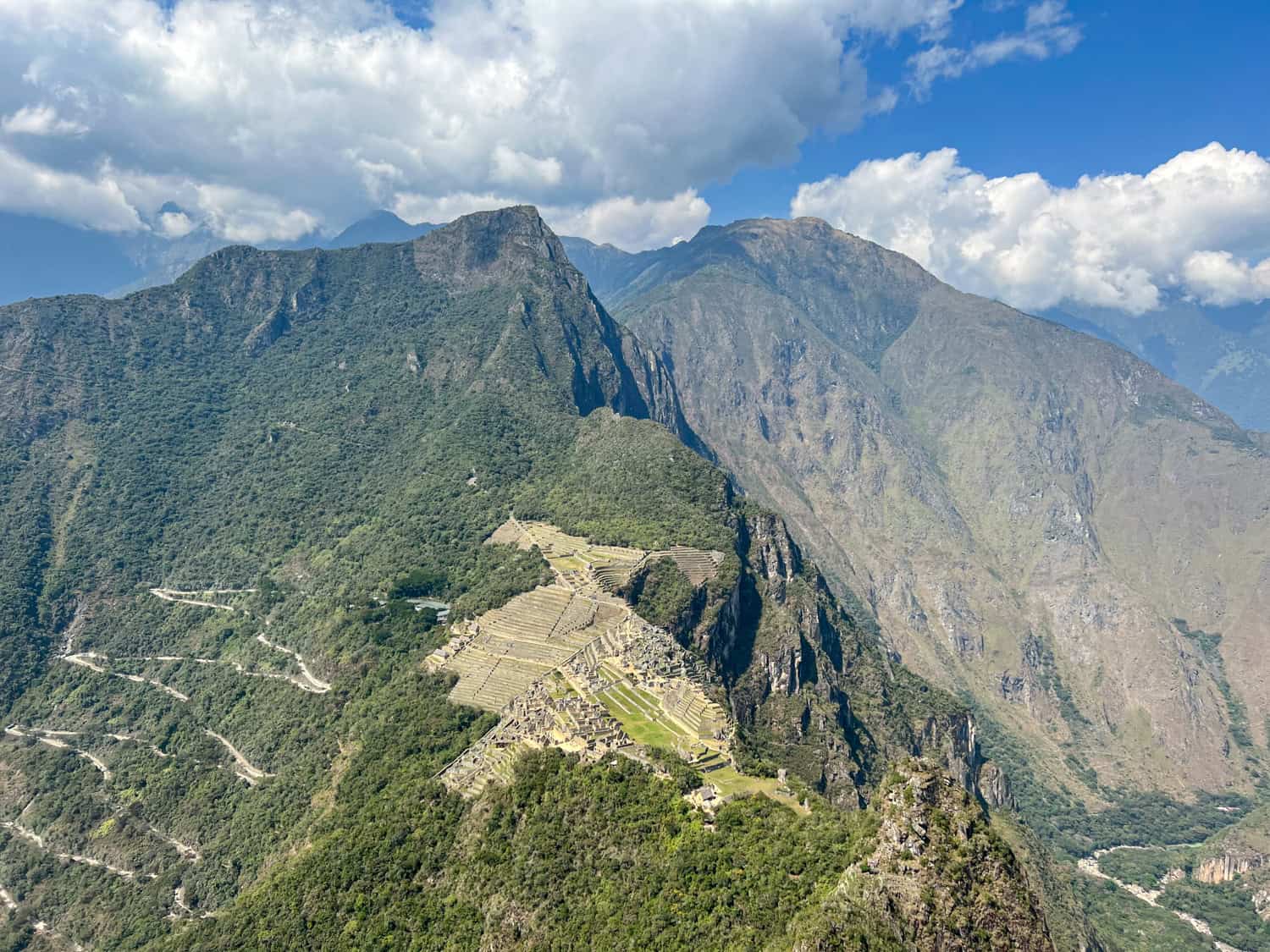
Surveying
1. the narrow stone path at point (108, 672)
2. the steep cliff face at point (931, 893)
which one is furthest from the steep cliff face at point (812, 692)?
the narrow stone path at point (108, 672)

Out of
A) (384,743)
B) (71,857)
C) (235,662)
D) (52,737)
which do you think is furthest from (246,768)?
(52,737)

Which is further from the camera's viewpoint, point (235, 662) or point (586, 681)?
point (235, 662)

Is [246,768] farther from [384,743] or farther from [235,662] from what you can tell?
[384,743]

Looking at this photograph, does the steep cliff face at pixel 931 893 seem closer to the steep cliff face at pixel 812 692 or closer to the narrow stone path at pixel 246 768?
the steep cliff face at pixel 812 692

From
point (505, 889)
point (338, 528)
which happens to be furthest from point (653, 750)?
point (338, 528)

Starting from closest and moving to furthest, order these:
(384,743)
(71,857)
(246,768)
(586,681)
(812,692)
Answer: (586,681) < (384,743) < (71,857) < (246,768) < (812,692)

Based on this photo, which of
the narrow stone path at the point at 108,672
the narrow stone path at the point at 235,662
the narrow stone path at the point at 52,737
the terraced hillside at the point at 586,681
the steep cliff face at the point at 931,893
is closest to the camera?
the steep cliff face at the point at 931,893
